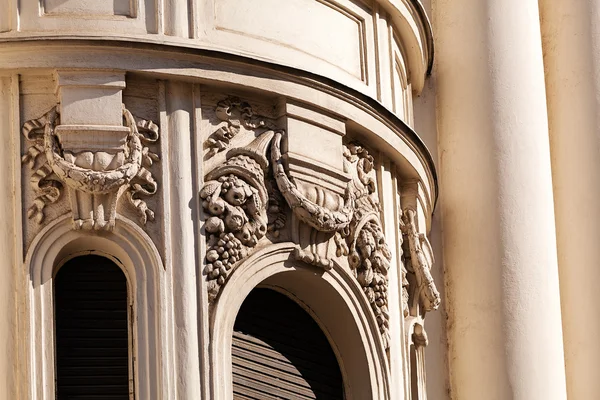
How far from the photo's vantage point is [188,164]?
1639 centimetres

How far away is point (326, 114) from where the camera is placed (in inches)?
674

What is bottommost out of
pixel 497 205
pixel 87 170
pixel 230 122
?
pixel 87 170

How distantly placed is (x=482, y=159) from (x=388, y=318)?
288cm

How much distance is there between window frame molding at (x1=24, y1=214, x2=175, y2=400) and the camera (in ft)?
51.9

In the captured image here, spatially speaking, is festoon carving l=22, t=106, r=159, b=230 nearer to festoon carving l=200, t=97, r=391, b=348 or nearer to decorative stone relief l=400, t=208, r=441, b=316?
festoon carving l=200, t=97, r=391, b=348

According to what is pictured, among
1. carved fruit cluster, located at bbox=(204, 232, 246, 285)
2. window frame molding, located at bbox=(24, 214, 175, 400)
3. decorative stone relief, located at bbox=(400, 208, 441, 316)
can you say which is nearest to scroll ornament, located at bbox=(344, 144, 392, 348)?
decorative stone relief, located at bbox=(400, 208, 441, 316)

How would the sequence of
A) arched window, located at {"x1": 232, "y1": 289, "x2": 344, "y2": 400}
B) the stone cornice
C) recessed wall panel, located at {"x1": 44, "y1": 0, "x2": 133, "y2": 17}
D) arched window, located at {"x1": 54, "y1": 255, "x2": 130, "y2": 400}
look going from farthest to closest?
arched window, located at {"x1": 232, "y1": 289, "x2": 344, "y2": 400} < recessed wall panel, located at {"x1": 44, "y1": 0, "x2": 133, "y2": 17} < the stone cornice < arched window, located at {"x1": 54, "y1": 255, "x2": 130, "y2": 400}

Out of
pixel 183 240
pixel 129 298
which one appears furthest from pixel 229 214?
pixel 129 298

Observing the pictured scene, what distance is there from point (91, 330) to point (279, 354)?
1618mm

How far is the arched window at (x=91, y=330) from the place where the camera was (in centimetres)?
1609

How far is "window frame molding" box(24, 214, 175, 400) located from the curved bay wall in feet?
0.04

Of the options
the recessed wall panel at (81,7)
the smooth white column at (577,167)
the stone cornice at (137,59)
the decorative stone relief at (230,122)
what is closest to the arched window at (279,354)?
the decorative stone relief at (230,122)

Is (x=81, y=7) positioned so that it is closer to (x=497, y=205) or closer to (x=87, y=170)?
(x=87, y=170)

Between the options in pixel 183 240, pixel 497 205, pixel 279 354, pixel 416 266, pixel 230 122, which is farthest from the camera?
pixel 497 205
